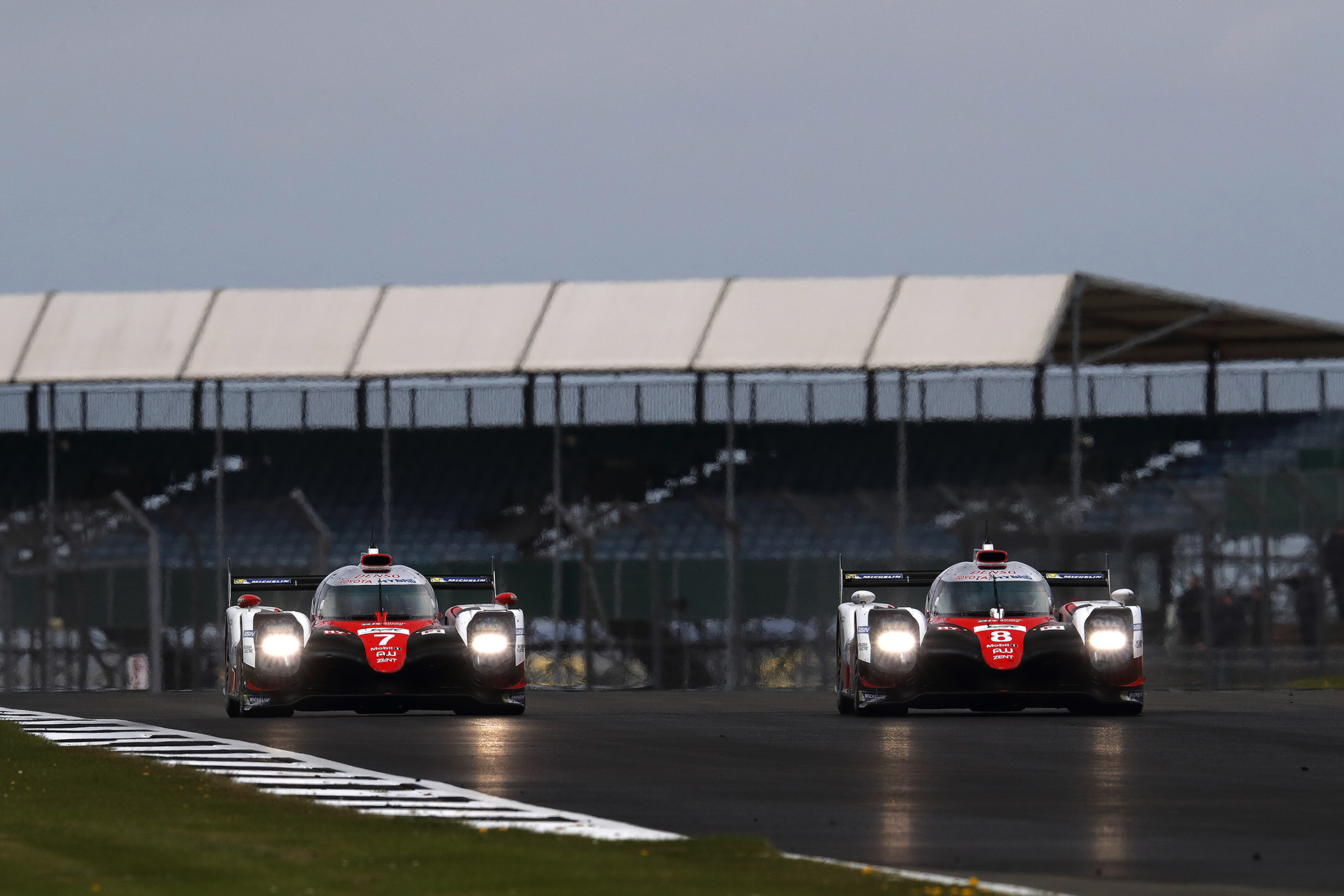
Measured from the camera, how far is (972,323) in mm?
35750

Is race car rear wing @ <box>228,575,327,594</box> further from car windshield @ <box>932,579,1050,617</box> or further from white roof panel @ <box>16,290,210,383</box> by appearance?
white roof panel @ <box>16,290,210,383</box>

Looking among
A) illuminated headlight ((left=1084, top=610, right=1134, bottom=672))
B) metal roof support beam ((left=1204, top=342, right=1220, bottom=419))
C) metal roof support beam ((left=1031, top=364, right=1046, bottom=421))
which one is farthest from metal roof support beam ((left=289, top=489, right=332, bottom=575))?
metal roof support beam ((left=1204, top=342, right=1220, bottom=419))

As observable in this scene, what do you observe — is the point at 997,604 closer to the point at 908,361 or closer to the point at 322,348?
the point at 908,361

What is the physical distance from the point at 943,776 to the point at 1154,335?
21253 millimetres

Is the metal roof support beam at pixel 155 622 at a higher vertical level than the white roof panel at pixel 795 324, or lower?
lower

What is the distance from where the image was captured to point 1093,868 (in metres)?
10.5

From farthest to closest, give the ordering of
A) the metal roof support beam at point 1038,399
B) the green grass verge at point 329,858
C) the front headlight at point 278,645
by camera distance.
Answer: the metal roof support beam at point 1038,399 → the front headlight at point 278,645 → the green grass verge at point 329,858

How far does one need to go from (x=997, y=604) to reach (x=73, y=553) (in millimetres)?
13905

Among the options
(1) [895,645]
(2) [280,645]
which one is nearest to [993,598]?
(1) [895,645]

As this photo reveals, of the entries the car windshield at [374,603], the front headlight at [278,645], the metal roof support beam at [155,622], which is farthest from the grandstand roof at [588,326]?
the front headlight at [278,645]

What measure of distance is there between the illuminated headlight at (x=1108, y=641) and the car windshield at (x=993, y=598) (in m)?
0.82

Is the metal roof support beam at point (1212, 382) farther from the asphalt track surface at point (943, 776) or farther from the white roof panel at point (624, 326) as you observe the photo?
the asphalt track surface at point (943, 776)

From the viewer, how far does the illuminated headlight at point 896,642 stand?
23422 mm

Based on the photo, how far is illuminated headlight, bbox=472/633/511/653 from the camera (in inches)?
952
